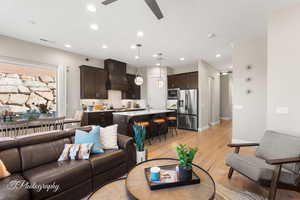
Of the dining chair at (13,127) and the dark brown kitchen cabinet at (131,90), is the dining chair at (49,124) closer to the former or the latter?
the dining chair at (13,127)

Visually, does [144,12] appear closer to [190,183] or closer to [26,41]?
[190,183]

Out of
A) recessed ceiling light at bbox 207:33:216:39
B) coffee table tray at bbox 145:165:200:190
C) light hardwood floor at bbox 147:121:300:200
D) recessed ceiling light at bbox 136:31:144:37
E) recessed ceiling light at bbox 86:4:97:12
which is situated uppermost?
recessed ceiling light at bbox 136:31:144:37

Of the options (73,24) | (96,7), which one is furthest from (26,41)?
(96,7)

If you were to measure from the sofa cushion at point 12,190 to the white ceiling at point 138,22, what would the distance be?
9.03 feet

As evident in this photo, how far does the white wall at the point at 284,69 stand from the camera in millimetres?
2494

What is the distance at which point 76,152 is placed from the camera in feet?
6.93

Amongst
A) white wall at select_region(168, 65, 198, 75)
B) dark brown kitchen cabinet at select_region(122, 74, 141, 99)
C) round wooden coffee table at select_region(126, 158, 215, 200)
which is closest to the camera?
round wooden coffee table at select_region(126, 158, 215, 200)

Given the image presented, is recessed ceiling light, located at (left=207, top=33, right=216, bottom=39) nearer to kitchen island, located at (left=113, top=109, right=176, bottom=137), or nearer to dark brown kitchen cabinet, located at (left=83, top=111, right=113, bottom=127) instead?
kitchen island, located at (left=113, top=109, right=176, bottom=137)

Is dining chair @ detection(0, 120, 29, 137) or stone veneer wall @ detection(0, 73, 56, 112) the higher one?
stone veneer wall @ detection(0, 73, 56, 112)

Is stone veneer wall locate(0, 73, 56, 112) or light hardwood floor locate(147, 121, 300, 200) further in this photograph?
stone veneer wall locate(0, 73, 56, 112)

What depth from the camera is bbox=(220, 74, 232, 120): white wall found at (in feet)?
29.1

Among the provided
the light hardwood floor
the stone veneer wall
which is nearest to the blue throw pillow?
the light hardwood floor

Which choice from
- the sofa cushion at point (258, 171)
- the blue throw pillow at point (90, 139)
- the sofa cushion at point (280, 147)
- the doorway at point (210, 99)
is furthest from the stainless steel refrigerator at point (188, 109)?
the blue throw pillow at point (90, 139)

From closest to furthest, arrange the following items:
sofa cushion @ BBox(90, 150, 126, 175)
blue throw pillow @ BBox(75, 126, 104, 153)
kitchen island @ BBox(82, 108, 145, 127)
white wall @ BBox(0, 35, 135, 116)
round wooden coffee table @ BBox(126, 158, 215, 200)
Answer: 1. round wooden coffee table @ BBox(126, 158, 215, 200)
2. sofa cushion @ BBox(90, 150, 126, 175)
3. blue throw pillow @ BBox(75, 126, 104, 153)
4. white wall @ BBox(0, 35, 135, 116)
5. kitchen island @ BBox(82, 108, 145, 127)
